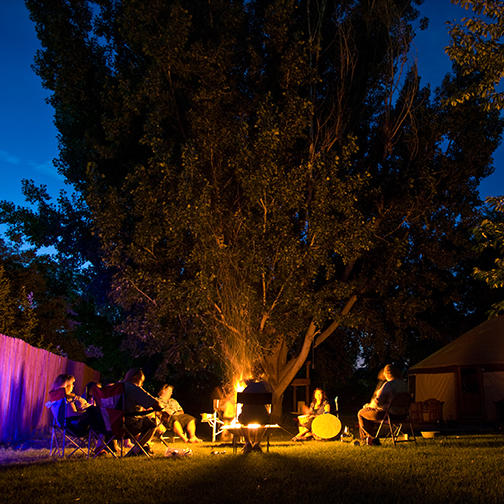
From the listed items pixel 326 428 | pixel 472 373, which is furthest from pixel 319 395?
pixel 472 373

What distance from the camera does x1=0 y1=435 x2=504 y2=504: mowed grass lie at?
483 cm

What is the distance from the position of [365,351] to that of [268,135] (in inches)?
355

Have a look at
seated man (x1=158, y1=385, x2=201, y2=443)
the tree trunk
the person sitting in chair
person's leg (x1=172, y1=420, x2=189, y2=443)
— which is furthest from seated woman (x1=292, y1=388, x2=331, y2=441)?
the tree trunk

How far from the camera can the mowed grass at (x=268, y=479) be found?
15.9ft

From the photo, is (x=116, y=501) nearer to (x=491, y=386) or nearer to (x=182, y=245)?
(x=182, y=245)

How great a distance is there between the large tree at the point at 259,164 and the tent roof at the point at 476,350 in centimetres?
240

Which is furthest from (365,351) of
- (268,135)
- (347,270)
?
(268,135)

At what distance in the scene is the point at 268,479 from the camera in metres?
5.79

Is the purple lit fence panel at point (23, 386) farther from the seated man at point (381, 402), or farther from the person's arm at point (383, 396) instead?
the person's arm at point (383, 396)

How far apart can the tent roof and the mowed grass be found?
433 inches

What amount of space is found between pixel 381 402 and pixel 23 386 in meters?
6.67

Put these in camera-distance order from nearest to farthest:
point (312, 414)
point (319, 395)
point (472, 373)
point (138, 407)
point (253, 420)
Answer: point (138, 407), point (253, 420), point (319, 395), point (312, 414), point (472, 373)

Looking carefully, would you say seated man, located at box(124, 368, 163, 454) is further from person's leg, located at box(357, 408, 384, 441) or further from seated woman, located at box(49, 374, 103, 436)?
person's leg, located at box(357, 408, 384, 441)

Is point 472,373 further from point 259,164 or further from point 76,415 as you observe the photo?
point 76,415
